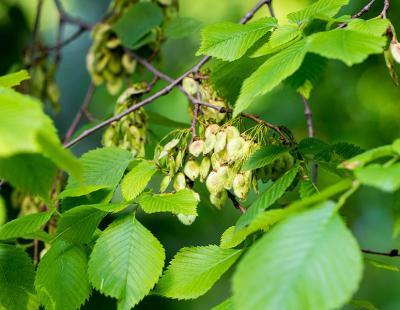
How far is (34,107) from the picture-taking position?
651 mm

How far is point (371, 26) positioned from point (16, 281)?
0.67m

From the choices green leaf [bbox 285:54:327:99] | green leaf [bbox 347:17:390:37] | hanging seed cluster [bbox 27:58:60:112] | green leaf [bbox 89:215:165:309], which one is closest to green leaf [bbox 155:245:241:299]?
green leaf [bbox 89:215:165:309]

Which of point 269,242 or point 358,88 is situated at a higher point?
point 269,242

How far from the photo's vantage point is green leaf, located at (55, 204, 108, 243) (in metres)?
1.03

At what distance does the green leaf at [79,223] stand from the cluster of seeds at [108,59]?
33.3 inches

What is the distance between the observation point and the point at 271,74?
0.85 metres

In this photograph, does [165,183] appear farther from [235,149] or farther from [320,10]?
[320,10]

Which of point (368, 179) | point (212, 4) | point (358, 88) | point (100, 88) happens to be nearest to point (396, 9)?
point (358, 88)

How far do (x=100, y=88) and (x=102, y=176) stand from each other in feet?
6.57

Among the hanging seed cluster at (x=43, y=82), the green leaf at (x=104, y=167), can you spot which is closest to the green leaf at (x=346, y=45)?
the green leaf at (x=104, y=167)

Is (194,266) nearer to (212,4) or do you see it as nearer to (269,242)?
(269,242)

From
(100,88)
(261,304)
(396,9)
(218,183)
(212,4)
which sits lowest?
(100,88)

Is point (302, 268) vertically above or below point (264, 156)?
above

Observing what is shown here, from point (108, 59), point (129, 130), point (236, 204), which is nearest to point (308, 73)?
point (236, 204)
